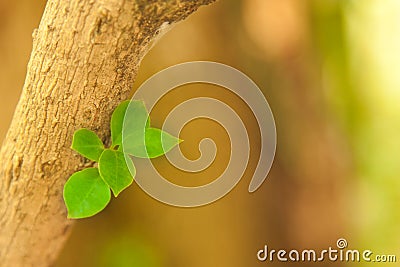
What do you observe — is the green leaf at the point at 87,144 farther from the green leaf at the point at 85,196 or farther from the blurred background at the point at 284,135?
the blurred background at the point at 284,135

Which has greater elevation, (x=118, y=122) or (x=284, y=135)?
(x=284, y=135)

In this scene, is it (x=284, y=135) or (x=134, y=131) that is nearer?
(x=134, y=131)

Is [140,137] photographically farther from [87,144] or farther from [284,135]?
[284,135]

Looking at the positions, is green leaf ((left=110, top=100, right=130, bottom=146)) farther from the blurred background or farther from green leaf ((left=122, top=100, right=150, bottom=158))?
the blurred background

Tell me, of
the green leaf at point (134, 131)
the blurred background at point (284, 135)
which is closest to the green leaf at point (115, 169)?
the green leaf at point (134, 131)

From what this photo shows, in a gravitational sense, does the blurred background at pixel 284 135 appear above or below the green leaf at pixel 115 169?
above

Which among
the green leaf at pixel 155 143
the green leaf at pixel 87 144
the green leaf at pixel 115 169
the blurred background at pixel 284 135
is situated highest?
the blurred background at pixel 284 135

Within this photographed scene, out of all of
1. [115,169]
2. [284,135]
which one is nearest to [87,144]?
[115,169]

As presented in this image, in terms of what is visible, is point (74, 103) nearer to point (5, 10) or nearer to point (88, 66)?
point (88, 66)
